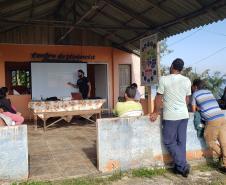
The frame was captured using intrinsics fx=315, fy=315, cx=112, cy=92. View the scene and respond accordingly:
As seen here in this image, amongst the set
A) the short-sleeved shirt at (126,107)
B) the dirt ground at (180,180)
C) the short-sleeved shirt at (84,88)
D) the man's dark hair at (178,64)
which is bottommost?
the dirt ground at (180,180)

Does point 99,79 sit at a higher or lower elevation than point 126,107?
higher

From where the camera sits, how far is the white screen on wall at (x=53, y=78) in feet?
36.7

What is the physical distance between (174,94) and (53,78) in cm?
791

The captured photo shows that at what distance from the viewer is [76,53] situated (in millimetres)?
12148

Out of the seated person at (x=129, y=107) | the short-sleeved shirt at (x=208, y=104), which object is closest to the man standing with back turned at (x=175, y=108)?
the short-sleeved shirt at (x=208, y=104)

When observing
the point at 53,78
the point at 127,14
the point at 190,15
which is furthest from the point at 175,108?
the point at 53,78

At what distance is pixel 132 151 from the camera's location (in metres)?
4.50

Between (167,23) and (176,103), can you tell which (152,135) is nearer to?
(176,103)

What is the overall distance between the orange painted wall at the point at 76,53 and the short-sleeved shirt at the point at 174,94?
Result: 8063mm

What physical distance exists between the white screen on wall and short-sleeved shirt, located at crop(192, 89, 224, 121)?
24.5 feet

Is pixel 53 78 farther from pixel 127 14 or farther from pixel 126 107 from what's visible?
pixel 126 107

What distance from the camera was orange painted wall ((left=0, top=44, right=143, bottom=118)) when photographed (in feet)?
36.6

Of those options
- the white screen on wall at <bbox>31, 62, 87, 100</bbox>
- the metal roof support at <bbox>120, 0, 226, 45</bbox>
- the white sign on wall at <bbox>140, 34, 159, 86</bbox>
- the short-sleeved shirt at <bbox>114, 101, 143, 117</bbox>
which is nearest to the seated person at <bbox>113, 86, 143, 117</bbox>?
the short-sleeved shirt at <bbox>114, 101, 143, 117</bbox>

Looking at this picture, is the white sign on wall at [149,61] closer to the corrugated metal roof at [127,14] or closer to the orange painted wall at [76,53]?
the corrugated metal roof at [127,14]
